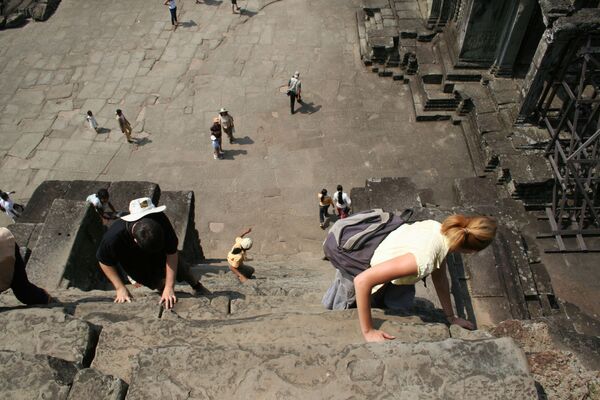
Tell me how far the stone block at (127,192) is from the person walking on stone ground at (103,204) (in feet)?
0.44

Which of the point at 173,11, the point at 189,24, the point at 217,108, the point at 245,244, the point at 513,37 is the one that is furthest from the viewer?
the point at 189,24

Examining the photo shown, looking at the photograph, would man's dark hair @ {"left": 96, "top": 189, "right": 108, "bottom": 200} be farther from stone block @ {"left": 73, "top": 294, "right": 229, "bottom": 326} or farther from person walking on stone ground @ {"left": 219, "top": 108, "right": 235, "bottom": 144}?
person walking on stone ground @ {"left": 219, "top": 108, "right": 235, "bottom": 144}

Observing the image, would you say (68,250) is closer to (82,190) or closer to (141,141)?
(82,190)

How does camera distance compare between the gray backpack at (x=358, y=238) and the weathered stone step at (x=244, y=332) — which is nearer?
the weathered stone step at (x=244, y=332)

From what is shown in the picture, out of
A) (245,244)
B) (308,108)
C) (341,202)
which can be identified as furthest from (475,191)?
(308,108)

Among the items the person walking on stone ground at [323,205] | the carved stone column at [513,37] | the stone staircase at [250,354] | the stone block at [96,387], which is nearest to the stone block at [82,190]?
the stone staircase at [250,354]

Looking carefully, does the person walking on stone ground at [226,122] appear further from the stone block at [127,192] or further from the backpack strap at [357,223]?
the backpack strap at [357,223]

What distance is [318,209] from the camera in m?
8.37

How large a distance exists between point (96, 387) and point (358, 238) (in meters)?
1.75

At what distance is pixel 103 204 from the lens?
597 cm

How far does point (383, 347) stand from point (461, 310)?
2568 mm

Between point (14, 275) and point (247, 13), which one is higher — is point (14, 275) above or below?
above

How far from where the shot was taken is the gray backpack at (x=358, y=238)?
9.21 ft

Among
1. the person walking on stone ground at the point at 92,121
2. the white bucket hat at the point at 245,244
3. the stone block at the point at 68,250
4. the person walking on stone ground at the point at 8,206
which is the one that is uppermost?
the stone block at the point at 68,250
